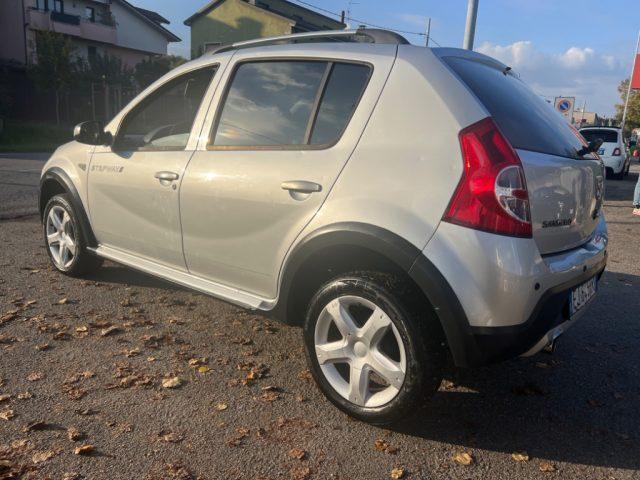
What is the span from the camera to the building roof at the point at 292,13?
43312mm

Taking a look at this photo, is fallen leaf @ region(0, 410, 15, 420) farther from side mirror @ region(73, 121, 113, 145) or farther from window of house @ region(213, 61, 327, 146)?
side mirror @ region(73, 121, 113, 145)

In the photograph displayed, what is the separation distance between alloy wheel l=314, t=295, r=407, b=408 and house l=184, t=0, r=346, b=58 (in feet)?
129

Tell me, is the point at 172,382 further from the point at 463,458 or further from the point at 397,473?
the point at 463,458

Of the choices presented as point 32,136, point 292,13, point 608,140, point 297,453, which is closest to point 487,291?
point 297,453

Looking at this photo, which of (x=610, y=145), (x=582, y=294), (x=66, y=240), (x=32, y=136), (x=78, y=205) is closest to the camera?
(x=582, y=294)

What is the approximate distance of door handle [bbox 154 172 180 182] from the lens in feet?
11.5

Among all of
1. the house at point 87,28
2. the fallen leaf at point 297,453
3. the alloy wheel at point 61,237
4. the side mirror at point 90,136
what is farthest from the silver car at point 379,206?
the house at point 87,28

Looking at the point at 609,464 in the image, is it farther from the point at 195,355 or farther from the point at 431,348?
the point at 195,355

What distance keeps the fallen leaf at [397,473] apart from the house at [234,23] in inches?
1570

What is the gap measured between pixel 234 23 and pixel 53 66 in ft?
52.0

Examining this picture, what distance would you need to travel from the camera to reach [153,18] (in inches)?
1959

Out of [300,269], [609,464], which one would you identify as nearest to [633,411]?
[609,464]

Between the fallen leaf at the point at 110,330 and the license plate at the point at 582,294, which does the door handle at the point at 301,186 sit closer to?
the license plate at the point at 582,294

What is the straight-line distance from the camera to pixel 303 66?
3092mm
